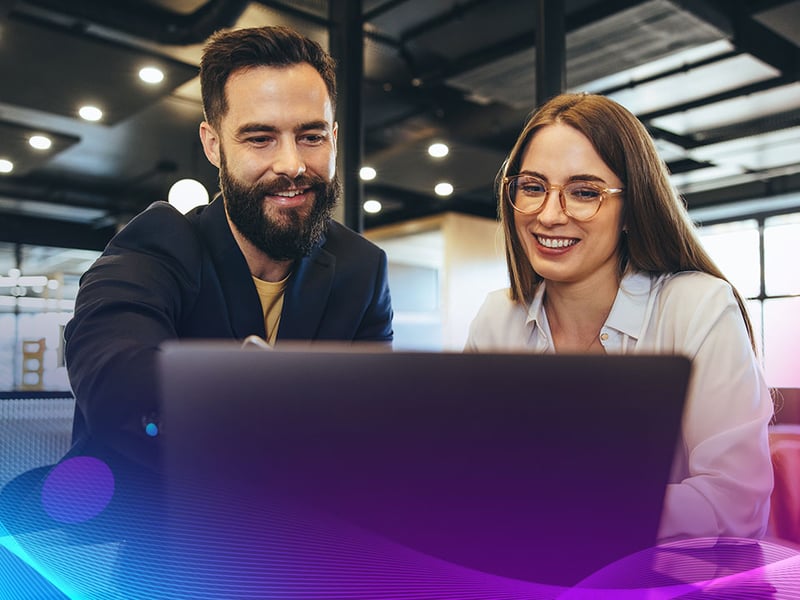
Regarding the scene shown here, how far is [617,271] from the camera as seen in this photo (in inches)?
59.0

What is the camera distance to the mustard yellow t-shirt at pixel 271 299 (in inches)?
58.5

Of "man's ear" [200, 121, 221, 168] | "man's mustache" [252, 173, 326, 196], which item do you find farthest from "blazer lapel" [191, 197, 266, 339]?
"man's ear" [200, 121, 221, 168]

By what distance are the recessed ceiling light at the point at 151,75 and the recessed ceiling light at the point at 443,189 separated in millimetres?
3868

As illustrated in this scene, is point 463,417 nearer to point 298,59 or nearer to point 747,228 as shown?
point 298,59

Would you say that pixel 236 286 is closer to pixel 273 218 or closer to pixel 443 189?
pixel 273 218

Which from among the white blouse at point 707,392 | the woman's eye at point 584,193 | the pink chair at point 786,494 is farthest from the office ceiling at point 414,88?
the pink chair at point 786,494

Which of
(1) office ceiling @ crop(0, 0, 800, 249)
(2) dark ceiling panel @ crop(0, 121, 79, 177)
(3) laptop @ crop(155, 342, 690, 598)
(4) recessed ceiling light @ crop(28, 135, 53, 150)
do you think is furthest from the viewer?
(4) recessed ceiling light @ crop(28, 135, 53, 150)

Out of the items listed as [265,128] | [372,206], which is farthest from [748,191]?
[265,128]

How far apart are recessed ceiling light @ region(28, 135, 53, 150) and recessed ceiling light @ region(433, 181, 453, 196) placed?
3967 mm

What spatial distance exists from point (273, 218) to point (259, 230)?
38mm

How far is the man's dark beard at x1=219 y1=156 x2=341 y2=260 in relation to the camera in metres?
1.42

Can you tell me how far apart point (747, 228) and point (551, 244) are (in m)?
8.68

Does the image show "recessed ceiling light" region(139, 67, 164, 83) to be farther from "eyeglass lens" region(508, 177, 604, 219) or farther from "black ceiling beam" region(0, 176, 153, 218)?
"eyeglass lens" region(508, 177, 604, 219)

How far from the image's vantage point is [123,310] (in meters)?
1.05
